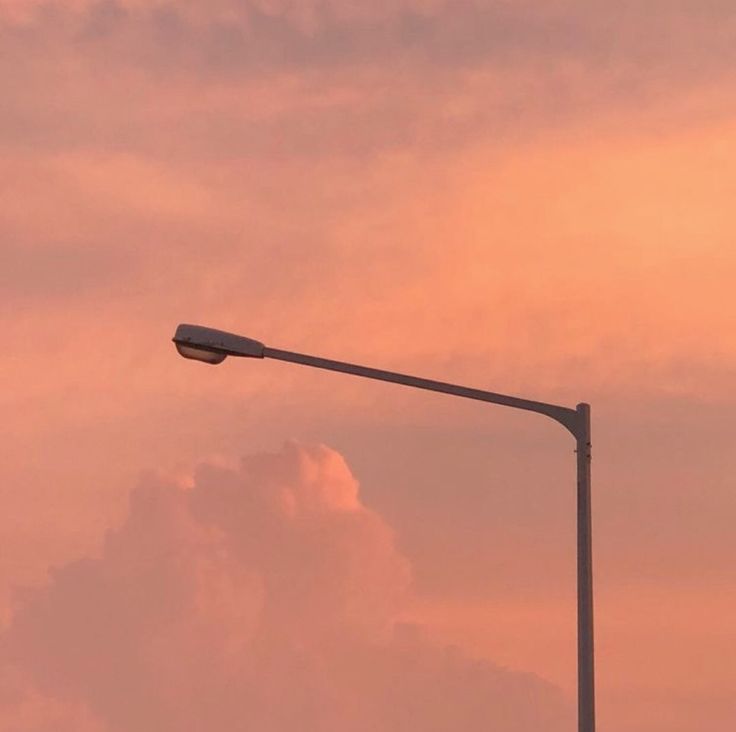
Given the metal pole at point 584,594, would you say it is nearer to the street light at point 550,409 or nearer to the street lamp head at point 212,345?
the street light at point 550,409

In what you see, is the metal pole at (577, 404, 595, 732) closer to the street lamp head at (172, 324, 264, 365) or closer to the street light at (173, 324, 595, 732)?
the street light at (173, 324, 595, 732)

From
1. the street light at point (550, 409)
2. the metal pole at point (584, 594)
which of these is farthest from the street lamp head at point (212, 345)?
the metal pole at point (584, 594)

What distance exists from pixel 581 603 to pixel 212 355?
5.86 metres

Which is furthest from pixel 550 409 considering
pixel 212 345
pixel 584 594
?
pixel 212 345

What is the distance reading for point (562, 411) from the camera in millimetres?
45812

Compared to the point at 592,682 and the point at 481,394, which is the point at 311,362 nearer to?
the point at 481,394

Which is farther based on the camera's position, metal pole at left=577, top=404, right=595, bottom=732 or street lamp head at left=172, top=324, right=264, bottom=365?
street lamp head at left=172, top=324, right=264, bottom=365

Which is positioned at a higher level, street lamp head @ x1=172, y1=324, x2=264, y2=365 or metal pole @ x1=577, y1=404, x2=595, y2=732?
street lamp head @ x1=172, y1=324, x2=264, y2=365

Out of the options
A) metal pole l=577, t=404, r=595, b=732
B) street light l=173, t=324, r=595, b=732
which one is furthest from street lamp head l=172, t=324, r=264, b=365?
metal pole l=577, t=404, r=595, b=732

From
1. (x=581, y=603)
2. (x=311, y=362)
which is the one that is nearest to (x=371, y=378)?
(x=311, y=362)

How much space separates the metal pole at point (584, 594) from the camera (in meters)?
45.3

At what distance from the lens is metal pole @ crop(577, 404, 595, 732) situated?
45312mm

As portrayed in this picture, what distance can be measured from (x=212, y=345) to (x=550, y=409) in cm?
453

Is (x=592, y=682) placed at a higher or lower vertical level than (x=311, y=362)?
lower
